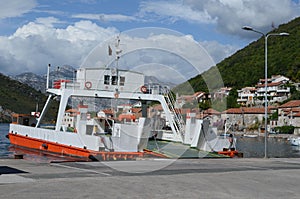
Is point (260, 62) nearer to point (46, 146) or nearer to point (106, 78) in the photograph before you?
point (106, 78)

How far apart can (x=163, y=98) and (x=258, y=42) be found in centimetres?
13528

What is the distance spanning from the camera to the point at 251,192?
454 inches

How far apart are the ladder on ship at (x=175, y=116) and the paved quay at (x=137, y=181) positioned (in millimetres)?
10999

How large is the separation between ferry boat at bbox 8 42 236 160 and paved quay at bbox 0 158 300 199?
6126mm

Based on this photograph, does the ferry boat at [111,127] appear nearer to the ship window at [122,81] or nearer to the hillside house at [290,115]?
the ship window at [122,81]

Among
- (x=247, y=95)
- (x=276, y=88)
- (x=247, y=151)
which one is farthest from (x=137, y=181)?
(x=247, y=95)

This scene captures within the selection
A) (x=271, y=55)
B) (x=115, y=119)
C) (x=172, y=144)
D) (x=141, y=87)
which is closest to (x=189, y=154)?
(x=172, y=144)

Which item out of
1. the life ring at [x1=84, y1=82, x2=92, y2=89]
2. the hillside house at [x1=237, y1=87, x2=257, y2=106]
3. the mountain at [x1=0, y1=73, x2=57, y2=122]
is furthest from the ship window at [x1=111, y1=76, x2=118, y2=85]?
the hillside house at [x1=237, y1=87, x2=257, y2=106]

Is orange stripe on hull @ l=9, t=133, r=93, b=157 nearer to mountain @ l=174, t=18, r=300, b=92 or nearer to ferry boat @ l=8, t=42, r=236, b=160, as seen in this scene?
ferry boat @ l=8, t=42, r=236, b=160

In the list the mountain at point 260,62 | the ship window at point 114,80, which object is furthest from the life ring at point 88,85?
the mountain at point 260,62

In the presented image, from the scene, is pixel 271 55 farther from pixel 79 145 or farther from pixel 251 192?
pixel 251 192

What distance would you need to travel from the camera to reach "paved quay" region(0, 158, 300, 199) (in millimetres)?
10562

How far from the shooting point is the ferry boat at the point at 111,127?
2353cm

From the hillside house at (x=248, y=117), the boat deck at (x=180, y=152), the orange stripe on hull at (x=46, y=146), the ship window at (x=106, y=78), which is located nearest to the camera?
the boat deck at (x=180, y=152)
